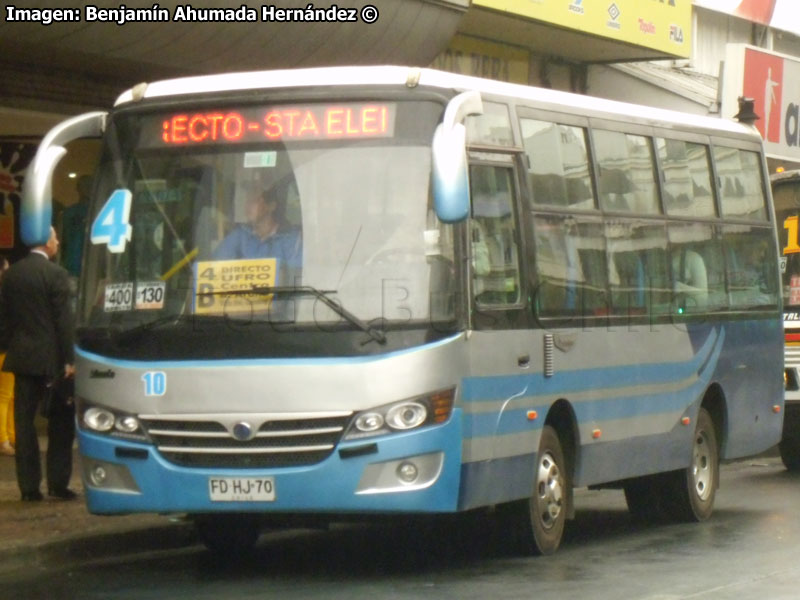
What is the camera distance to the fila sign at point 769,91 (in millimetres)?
24797

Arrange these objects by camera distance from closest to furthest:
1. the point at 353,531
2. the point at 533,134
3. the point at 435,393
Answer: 1. the point at 435,393
2. the point at 533,134
3. the point at 353,531

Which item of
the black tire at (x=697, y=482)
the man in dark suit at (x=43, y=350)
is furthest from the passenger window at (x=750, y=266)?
the man in dark suit at (x=43, y=350)

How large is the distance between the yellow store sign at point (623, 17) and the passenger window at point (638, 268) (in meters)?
7.45

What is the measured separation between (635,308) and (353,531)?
8.11 feet

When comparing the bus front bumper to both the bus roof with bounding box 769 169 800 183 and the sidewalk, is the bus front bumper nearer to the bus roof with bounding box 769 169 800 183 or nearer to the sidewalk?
the sidewalk

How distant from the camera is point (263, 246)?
9547mm

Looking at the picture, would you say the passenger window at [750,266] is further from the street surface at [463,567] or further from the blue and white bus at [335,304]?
the blue and white bus at [335,304]

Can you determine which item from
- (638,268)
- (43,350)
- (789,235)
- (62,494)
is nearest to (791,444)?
(789,235)

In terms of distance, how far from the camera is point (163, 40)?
619 inches

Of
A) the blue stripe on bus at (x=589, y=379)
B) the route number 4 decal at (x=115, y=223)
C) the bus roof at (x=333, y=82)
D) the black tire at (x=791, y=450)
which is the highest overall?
the bus roof at (x=333, y=82)

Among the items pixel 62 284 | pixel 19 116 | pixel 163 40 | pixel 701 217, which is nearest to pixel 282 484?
pixel 62 284

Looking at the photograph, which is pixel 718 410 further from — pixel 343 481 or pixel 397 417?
pixel 343 481

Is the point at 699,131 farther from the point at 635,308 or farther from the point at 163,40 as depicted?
the point at 163,40

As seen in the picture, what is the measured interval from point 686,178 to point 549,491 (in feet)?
10.2
